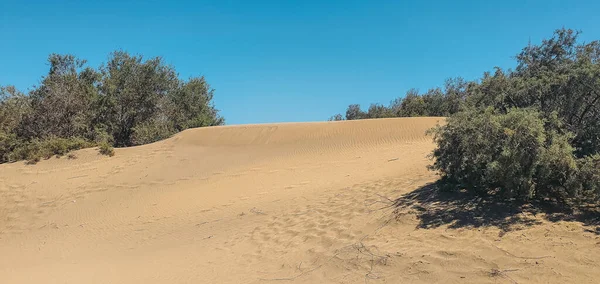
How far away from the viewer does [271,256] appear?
7.11 meters

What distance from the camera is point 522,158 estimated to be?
19.1 feet

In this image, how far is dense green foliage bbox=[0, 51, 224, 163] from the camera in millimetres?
21406

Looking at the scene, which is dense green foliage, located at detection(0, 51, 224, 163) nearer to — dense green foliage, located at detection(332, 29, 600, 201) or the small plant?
the small plant

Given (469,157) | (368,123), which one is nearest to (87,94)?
(368,123)

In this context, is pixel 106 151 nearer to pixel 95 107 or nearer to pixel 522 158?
pixel 95 107

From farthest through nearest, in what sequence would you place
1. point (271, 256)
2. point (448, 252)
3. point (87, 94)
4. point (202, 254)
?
point (87, 94) → point (202, 254) → point (271, 256) → point (448, 252)

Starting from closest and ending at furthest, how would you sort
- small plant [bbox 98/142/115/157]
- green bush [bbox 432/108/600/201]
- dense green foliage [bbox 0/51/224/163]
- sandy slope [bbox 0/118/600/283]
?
sandy slope [bbox 0/118/600/283] → green bush [bbox 432/108/600/201] → small plant [bbox 98/142/115/157] → dense green foliage [bbox 0/51/224/163]

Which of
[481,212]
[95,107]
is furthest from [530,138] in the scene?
[95,107]

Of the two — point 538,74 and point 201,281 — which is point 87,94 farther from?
point 538,74

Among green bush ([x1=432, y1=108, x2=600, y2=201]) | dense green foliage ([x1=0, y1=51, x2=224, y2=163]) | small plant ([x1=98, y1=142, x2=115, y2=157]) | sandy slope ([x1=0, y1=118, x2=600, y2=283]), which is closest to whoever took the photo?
sandy slope ([x1=0, y1=118, x2=600, y2=283])

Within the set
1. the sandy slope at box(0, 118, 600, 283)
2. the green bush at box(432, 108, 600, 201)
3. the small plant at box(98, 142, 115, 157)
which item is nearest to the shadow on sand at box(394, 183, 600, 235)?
the sandy slope at box(0, 118, 600, 283)

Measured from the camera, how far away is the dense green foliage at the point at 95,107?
21.4 meters

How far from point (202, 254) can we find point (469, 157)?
17.6 ft

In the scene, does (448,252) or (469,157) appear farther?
(469,157)
